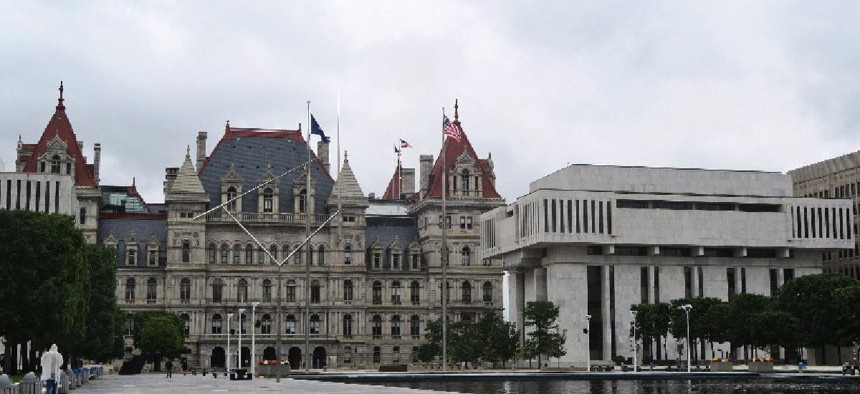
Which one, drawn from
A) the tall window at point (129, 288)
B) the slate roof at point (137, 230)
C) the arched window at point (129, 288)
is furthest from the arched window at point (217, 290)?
the tall window at point (129, 288)

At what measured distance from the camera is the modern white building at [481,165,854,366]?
448ft

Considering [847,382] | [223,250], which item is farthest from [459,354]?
[847,382]

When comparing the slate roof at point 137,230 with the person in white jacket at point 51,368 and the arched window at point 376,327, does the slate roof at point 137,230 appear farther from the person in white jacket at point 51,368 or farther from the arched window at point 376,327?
the person in white jacket at point 51,368

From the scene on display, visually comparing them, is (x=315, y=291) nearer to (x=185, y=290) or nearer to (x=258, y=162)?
(x=185, y=290)

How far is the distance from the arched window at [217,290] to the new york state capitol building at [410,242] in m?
0.20

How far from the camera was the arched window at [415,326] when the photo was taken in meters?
157

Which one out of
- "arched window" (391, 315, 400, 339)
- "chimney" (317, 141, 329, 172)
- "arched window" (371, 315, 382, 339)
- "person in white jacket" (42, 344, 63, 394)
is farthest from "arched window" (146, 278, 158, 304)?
"person in white jacket" (42, 344, 63, 394)

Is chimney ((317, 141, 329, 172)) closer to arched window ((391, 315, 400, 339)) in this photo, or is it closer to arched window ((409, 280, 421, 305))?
arched window ((409, 280, 421, 305))

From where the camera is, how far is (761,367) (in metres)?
103

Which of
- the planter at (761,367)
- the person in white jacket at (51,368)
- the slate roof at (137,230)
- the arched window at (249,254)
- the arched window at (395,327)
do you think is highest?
the slate roof at (137,230)

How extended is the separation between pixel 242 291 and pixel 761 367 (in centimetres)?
7159

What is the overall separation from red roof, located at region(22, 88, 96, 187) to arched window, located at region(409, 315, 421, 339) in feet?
144

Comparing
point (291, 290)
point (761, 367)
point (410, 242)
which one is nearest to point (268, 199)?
point (291, 290)

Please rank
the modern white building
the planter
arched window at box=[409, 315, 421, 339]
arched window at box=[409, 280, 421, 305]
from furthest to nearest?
arched window at box=[409, 280, 421, 305] → arched window at box=[409, 315, 421, 339] → the modern white building → the planter
